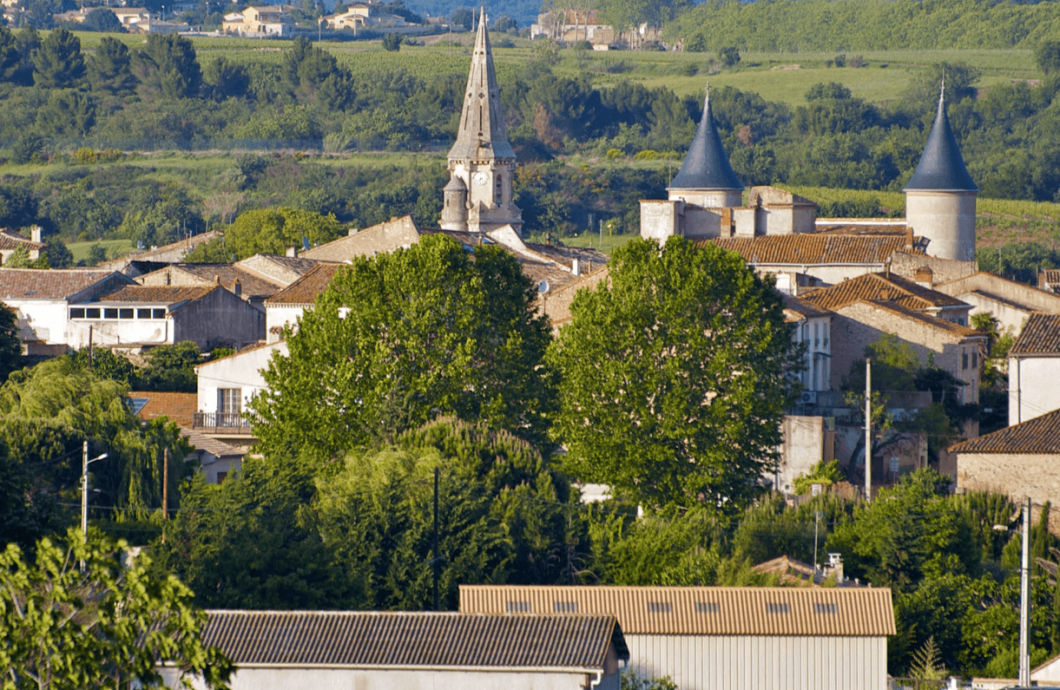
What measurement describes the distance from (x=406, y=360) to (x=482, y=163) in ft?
182

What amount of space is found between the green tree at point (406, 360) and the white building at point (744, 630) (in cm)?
1055

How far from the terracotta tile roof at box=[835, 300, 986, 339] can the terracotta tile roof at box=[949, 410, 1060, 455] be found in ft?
29.5

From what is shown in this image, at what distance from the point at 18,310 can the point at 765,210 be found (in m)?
24.1

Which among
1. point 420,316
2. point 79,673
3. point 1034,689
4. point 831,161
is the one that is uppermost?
point 831,161

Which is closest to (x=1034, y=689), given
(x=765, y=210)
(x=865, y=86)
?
(x=765, y=210)

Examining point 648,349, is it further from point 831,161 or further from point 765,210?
point 831,161

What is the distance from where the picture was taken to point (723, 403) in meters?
34.9

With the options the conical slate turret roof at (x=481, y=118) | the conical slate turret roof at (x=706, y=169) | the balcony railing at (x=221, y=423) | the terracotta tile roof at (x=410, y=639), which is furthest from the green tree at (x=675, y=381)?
the conical slate turret roof at (x=481, y=118)

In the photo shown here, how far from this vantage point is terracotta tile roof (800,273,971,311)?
48312mm

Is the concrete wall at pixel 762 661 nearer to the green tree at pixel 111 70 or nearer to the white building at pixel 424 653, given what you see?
the white building at pixel 424 653

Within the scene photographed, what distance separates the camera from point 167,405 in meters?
44.4

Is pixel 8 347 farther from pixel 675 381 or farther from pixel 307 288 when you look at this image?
pixel 675 381

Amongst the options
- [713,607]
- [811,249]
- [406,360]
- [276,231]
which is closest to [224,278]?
[811,249]

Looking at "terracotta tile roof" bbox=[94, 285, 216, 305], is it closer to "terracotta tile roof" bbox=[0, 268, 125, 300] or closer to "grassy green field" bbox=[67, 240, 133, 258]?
"terracotta tile roof" bbox=[0, 268, 125, 300]
